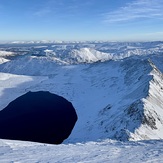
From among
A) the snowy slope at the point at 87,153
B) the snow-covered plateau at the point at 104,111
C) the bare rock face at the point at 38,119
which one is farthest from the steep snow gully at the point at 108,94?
the snowy slope at the point at 87,153

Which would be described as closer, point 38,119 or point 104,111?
point 104,111

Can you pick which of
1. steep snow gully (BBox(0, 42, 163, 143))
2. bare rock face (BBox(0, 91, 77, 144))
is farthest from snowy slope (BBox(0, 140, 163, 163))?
bare rock face (BBox(0, 91, 77, 144))

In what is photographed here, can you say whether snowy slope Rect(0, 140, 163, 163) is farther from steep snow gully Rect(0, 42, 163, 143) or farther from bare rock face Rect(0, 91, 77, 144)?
bare rock face Rect(0, 91, 77, 144)

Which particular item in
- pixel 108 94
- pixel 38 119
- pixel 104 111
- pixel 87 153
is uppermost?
pixel 87 153

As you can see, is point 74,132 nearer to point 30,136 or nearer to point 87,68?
point 30,136

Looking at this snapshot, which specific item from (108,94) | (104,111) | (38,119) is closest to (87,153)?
(104,111)

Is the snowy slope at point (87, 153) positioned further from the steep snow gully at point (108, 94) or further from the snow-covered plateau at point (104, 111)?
the steep snow gully at point (108, 94)

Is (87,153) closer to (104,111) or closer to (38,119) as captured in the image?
(104,111)

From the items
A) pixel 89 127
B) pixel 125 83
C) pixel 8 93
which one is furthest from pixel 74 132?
pixel 8 93
